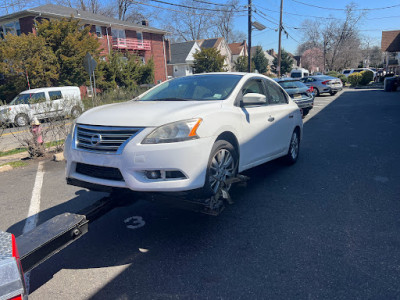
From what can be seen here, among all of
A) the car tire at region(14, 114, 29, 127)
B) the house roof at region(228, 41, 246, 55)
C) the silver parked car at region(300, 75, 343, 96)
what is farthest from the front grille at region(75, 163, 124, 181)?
the house roof at region(228, 41, 246, 55)

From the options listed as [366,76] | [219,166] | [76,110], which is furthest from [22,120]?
[366,76]

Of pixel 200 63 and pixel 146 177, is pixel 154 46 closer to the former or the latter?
pixel 200 63

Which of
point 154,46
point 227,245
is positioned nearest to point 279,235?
point 227,245

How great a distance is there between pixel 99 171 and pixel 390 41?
161 ft

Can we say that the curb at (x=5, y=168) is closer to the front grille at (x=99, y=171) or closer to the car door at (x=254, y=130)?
the front grille at (x=99, y=171)

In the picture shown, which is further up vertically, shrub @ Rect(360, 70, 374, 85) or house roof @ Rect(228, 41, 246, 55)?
house roof @ Rect(228, 41, 246, 55)

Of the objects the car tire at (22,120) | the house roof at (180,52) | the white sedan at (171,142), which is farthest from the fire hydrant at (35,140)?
the house roof at (180,52)

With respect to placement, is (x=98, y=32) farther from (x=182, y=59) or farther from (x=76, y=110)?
(x=76, y=110)

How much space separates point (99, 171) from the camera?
3.27m

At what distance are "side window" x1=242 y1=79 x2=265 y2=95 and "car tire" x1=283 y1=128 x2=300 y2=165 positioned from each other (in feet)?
4.47

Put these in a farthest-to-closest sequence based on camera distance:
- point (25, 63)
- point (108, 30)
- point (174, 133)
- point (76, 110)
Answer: point (108, 30), point (25, 63), point (76, 110), point (174, 133)

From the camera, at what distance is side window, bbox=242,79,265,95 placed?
4500 millimetres

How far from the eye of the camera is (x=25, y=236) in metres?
2.43

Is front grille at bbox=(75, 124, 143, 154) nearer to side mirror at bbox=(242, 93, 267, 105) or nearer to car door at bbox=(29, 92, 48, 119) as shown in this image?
side mirror at bbox=(242, 93, 267, 105)
